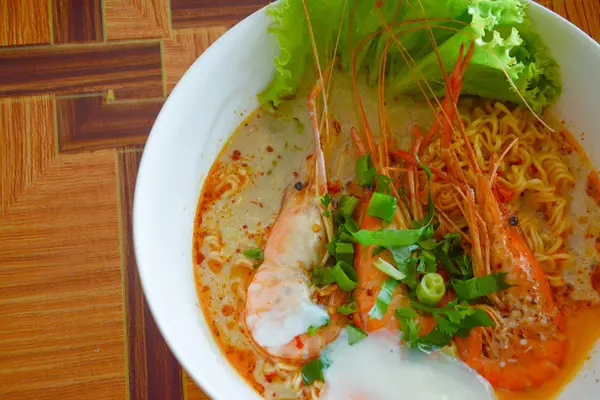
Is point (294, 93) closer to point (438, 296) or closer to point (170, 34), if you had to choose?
point (170, 34)

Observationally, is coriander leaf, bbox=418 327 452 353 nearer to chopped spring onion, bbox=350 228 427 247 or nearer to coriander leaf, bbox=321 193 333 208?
chopped spring onion, bbox=350 228 427 247

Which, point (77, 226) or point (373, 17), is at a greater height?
point (373, 17)

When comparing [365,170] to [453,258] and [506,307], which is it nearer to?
[453,258]

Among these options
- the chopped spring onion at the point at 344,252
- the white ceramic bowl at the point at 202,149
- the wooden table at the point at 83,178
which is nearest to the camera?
the white ceramic bowl at the point at 202,149

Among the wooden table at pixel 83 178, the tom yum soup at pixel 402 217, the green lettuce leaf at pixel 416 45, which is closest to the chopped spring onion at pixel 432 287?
the tom yum soup at pixel 402 217

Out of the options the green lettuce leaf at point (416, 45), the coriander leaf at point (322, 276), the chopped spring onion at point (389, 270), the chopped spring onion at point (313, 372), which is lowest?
the chopped spring onion at point (313, 372)

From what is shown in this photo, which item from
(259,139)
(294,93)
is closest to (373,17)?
(294,93)

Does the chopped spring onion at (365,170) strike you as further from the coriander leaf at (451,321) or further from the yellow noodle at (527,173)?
the coriander leaf at (451,321)
